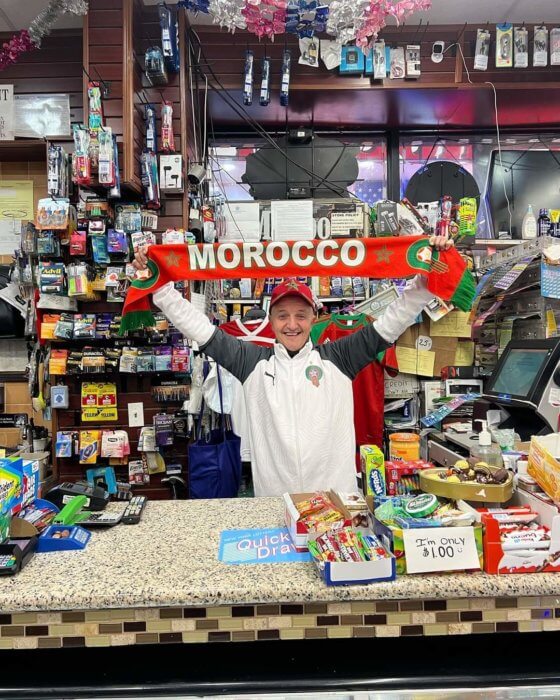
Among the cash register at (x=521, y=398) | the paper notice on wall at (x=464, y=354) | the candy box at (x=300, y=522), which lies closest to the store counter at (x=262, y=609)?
the candy box at (x=300, y=522)

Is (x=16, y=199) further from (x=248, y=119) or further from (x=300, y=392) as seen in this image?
(x=300, y=392)

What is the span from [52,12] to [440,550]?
3.97 m

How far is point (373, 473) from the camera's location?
1583 millimetres

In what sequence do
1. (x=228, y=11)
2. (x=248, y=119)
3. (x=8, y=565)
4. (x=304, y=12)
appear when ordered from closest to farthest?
(x=8, y=565), (x=228, y=11), (x=304, y=12), (x=248, y=119)

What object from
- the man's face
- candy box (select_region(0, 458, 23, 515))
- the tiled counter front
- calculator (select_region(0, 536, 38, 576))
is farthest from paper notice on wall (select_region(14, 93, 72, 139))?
the tiled counter front

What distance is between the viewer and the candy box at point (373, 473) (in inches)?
61.8

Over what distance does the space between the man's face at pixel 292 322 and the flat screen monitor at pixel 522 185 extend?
10.6ft

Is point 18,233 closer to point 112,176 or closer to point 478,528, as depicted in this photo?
point 112,176

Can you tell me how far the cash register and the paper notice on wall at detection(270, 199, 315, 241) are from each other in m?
2.01

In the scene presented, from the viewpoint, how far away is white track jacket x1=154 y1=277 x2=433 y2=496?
2254 millimetres

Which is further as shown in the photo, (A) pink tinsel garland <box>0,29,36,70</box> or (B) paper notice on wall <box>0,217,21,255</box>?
(B) paper notice on wall <box>0,217,21,255</box>

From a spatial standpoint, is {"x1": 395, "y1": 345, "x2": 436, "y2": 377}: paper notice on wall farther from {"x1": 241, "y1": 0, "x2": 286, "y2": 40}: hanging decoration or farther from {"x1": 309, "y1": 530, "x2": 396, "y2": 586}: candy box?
{"x1": 309, "y1": 530, "x2": 396, "y2": 586}: candy box

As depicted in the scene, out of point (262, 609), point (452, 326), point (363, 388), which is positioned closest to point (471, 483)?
point (262, 609)

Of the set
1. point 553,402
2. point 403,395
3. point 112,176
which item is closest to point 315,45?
A: point 112,176
